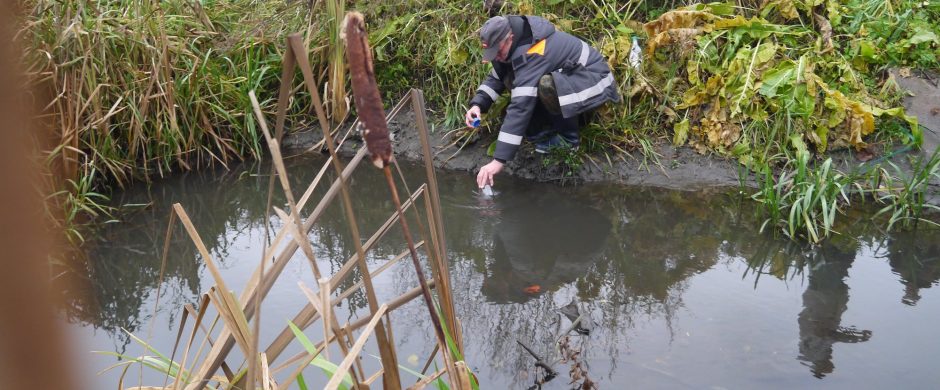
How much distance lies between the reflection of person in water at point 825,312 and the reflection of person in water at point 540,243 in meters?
1.09

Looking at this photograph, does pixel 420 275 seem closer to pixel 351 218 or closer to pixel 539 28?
pixel 351 218

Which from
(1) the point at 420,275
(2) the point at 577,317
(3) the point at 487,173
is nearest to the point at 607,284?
(2) the point at 577,317

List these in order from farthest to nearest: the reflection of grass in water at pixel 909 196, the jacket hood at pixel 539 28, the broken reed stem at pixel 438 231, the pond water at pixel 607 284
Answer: the jacket hood at pixel 539 28 → the reflection of grass in water at pixel 909 196 → the pond water at pixel 607 284 → the broken reed stem at pixel 438 231

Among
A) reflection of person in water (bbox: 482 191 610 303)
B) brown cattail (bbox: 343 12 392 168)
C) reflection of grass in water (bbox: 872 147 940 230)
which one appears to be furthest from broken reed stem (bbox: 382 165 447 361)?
reflection of grass in water (bbox: 872 147 940 230)

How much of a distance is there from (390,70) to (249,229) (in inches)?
76.2

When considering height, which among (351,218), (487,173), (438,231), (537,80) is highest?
(351,218)

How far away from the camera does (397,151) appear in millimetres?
5910

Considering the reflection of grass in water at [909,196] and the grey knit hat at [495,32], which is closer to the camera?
the reflection of grass in water at [909,196]

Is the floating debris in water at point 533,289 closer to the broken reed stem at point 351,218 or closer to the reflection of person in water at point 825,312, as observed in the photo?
the reflection of person in water at point 825,312

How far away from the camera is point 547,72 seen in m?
4.91

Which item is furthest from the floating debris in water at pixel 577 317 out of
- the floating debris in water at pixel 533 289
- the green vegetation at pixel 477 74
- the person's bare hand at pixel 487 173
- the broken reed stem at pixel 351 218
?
the broken reed stem at pixel 351 218

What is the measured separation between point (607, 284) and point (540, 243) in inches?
22.5

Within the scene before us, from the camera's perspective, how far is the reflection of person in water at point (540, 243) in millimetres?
3898

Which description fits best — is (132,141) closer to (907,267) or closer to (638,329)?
(638,329)
